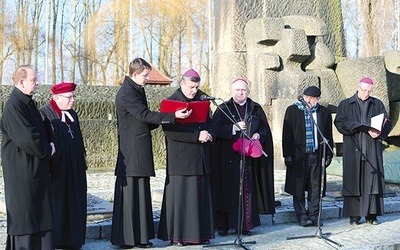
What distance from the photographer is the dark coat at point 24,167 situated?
5332mm

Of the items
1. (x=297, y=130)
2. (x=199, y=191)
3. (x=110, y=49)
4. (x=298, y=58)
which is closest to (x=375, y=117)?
(x=297, y=130)

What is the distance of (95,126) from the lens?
13492mm

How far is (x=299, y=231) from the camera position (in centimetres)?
780

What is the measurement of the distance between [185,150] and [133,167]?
1.98 feet

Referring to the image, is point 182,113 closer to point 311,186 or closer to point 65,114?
point 65,114

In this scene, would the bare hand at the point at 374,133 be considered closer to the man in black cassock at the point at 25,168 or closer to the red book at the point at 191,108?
the red book at the point at 191,108

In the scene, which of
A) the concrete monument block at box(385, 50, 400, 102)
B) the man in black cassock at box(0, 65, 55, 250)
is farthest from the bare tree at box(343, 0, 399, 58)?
the man in black cassock at box(0, 65, 55, 250)

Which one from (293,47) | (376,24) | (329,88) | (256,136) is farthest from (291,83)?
(376,24)

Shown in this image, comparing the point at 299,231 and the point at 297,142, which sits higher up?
the point at 297,142

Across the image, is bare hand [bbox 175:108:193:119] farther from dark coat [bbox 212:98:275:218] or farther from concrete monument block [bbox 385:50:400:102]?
concrete monument block [bbox 385:50:400:102]

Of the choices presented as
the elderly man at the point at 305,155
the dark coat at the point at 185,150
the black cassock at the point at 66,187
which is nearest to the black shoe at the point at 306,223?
the elderly man at the point at 305,155

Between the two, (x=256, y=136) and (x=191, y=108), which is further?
(x=256, y=136)

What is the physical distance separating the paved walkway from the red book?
132cm

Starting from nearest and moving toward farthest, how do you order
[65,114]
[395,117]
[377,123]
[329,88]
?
1. [65,114]
2. [377,123]
3. [329,88]
4. [395,117]
